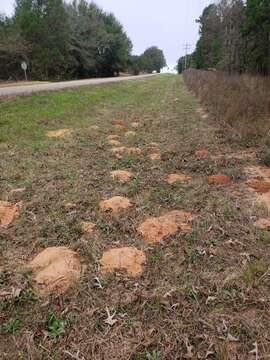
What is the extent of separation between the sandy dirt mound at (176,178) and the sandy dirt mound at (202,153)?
895 millimetres

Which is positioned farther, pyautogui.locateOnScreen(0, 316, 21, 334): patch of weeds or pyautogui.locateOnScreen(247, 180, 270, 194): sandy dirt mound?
pyautogui.locateOnScreen(247, 180, 270, 194): sandy dirt mound

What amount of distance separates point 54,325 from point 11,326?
278mm

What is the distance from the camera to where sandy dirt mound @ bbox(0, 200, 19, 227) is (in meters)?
3.33

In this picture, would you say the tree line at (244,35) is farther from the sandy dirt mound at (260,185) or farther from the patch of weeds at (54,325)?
the patch of weeds at (54,325)

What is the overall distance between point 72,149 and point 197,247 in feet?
12.2

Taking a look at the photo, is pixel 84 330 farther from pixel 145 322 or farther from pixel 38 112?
pixel 38 112

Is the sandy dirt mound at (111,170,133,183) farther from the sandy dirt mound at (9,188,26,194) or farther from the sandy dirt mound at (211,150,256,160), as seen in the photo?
the sandy dirt mound at (211,150,256,160)

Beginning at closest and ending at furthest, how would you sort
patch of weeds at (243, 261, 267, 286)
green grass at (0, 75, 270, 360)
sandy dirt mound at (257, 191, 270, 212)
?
green grass at (0, 75, 270, 360) → patch of weeds at (243, 261, 267, 286) → sandy dirt mound at (257, 191, 270, 212)

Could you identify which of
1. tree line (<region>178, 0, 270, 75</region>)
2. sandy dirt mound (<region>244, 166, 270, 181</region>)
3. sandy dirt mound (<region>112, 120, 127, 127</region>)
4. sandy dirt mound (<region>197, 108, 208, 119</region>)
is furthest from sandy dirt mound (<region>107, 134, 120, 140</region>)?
tree line (<region>178, 0, 270, 75</region>)

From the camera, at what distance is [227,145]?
231 inches

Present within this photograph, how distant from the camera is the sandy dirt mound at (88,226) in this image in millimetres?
3107

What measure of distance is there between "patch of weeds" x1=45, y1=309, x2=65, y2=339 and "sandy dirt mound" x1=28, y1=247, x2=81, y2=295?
0.68ft

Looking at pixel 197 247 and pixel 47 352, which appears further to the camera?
pixel 197 247

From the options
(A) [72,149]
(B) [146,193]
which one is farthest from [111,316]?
(A) [72,149]
